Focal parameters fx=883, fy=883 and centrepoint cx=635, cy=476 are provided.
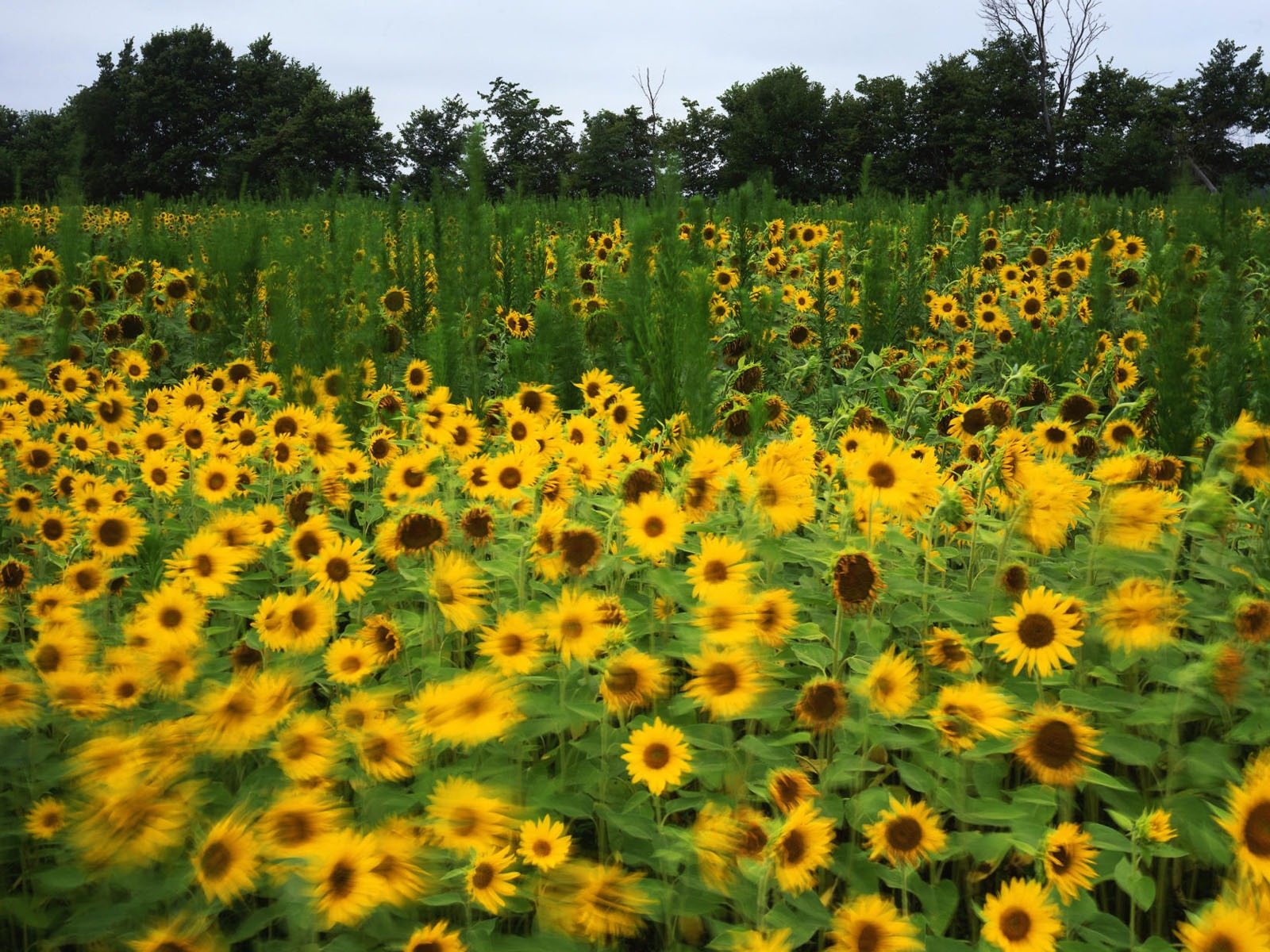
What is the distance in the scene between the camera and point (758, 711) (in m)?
1.46

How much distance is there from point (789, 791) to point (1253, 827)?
2.02 ft

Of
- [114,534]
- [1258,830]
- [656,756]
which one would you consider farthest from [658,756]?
[114,534]

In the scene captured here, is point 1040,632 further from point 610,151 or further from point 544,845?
point 610,151

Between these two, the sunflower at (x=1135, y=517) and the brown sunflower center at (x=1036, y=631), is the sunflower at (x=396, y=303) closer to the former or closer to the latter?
the sunflower at (x=1135, y=517)

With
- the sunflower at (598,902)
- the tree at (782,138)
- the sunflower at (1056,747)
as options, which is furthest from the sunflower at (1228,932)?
the tree at (782,138)

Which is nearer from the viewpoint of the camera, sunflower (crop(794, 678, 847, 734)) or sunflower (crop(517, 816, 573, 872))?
sunflower (crop(517, 816, 573, 872))

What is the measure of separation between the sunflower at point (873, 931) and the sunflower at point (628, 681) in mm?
434

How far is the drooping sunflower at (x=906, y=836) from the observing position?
1.27 metres

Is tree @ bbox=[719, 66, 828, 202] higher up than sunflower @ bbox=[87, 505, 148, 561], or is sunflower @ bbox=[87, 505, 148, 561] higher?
tree @ bbox=[719, 66, 828, 202]

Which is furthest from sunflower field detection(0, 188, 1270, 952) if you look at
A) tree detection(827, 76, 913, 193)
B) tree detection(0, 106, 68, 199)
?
tree detection(827, 76, 913, 193)

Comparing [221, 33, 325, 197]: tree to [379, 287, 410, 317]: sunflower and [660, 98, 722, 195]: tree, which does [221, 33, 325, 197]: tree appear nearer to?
[660, 98, 722, 195]: tree

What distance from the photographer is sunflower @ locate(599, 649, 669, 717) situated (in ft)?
4.69

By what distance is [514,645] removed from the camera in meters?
1.49

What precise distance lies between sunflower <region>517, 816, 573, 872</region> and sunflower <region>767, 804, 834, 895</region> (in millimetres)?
301
